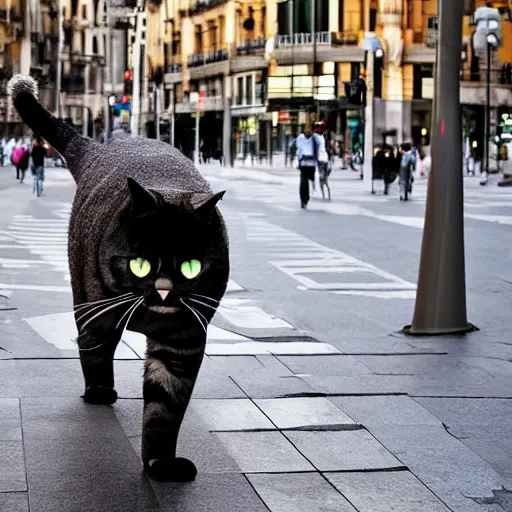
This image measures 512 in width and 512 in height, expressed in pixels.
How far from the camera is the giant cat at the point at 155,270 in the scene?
223 inches

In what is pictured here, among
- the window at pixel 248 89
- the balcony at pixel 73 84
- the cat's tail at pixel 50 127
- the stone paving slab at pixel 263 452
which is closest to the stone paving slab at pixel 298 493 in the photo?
the stone paving slab at pixel 263 452

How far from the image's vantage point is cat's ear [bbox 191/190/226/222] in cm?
560

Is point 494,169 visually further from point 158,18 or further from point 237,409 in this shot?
point 158,18

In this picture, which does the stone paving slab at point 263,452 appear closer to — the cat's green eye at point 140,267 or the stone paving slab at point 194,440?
the stone paving slab at point 194,440

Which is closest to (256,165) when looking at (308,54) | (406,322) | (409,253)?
(308,54)

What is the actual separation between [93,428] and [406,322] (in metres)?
4.87

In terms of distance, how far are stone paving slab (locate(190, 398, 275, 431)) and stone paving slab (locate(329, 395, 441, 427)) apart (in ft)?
1.64

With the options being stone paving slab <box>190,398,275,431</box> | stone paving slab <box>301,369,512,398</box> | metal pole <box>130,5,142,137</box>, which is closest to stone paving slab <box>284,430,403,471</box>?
stone paving slab <box>190,398,275,431</box>

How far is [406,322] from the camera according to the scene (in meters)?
11.5

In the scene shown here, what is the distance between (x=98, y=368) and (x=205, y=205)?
225cm

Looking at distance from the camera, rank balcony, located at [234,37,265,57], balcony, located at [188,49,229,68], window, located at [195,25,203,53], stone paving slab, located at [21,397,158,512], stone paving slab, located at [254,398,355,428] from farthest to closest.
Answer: window, located at [195,25,203,53] < balcony, located at [188,49,229,68] < balcony, located at [234,37,265,57] < stone paving slab, located at [254,398,355,428] < stone paving slab, located at [21,397,158,512]

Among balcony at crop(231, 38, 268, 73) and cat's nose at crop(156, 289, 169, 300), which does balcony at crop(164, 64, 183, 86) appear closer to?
balcony at crop(231, 38, 268, 73)

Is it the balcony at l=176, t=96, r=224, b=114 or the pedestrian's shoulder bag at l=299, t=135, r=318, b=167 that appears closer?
the pedestrian's shoulder bag at l=299, t=135, r=318, b=167

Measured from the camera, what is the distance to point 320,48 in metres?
77.5
